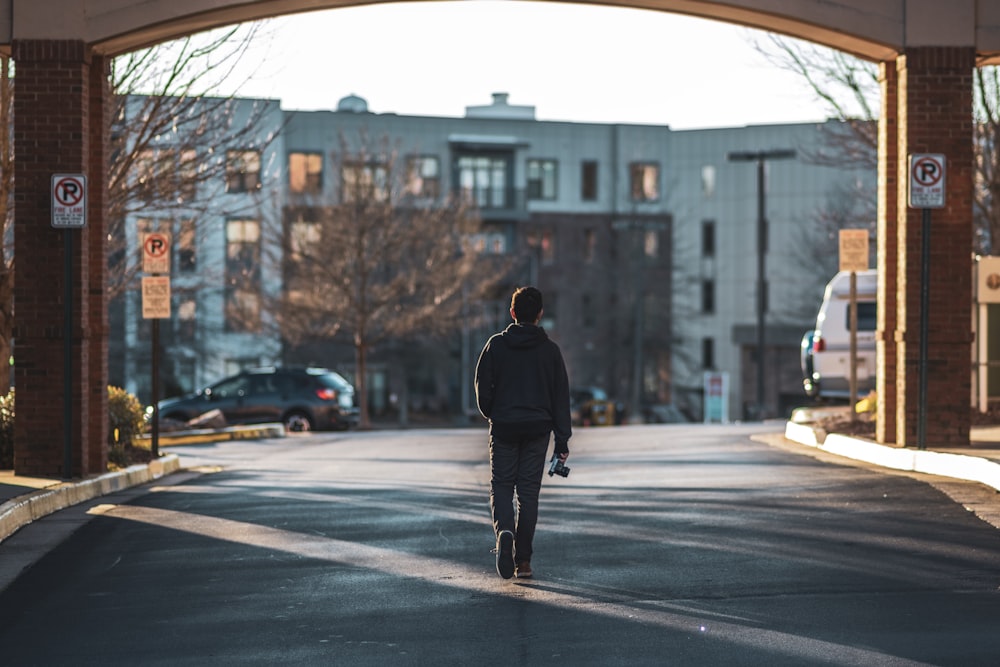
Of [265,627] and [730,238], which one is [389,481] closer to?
[265,627]

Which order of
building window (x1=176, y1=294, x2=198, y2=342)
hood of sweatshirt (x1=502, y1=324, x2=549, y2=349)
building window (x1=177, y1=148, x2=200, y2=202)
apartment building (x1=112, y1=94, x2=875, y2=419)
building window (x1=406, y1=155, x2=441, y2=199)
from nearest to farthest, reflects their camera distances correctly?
hood of sweatshirt (x1=502, y1=324, x2=549, y2=349) < building window (x1=177, y1=148, x2=200, y2=202) < building window (x1=406, y1=155, x2=441, y2=199) < building window (x1=176, y1=294, x2=198, y2=342) < apartment building (x1=112, y1=94, x2=875, y2=419)

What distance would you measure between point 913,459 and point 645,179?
56244 millimetres

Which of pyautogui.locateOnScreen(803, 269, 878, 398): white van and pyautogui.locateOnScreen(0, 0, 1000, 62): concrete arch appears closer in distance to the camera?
pyautogui.locateOnScreen(0, 0, 1000, 62): concrete arch

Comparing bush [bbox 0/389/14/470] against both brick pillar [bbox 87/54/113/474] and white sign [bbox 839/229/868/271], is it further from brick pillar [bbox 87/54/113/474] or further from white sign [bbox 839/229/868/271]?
white sign [bbox 839/229/868/271]

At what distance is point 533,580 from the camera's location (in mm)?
9242

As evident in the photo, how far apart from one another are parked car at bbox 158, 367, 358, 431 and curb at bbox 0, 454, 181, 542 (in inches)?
655

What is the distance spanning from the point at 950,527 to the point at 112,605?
17.9ft

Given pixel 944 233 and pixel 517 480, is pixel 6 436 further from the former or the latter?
pixel 944 233

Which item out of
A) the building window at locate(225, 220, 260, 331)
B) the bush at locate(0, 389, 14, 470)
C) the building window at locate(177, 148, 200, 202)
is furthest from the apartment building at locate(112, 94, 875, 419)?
the bush at locate(0, 389, 14, 470)

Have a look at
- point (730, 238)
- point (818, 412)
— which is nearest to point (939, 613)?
point (818, 412)

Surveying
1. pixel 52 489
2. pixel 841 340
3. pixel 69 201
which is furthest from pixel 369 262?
pixel 52 489

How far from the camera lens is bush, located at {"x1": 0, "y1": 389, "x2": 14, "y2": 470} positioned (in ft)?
54.2

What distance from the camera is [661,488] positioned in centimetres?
1459

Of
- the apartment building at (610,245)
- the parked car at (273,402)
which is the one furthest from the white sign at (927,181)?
the apartment building at (610,245)
